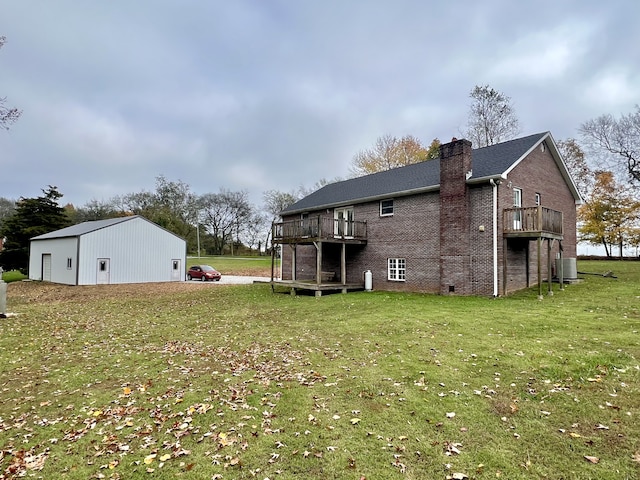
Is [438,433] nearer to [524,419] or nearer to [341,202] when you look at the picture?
[524,419]

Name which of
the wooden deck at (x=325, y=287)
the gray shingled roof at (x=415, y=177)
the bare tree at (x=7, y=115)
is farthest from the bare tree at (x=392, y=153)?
the bare tree at (x=7, y=115)

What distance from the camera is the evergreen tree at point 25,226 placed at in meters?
34.8

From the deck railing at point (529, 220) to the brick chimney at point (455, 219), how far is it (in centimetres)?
161

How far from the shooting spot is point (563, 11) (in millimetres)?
13305

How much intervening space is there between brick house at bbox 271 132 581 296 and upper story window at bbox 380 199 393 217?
0.06 metres

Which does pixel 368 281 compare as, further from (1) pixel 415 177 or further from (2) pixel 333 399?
(2) pixel 333 399

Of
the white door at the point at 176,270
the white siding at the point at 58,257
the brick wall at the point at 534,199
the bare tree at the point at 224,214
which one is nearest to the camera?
the brick wall at the point at 534,199

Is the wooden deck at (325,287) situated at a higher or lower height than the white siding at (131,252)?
lower

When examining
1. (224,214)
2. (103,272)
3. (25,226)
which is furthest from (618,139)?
(25,226)

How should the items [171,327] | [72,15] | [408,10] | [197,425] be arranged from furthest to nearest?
1. [408,10]
2. [72,15]
3. [171,327]
4. [197,425]

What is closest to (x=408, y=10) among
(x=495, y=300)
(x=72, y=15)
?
(x=495, y=300)

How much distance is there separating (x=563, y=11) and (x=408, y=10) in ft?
19.2

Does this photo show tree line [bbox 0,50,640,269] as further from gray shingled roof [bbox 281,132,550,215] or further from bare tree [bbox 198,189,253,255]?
gray shingled roof [bbox 281,132,550,215]

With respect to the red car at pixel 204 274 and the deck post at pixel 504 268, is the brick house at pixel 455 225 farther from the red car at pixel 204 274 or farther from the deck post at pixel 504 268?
the red car at pixel 204 274
